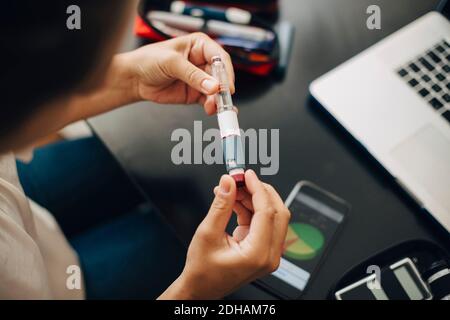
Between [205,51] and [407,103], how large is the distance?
315mm

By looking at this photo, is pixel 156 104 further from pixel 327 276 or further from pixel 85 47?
pixel 327 276

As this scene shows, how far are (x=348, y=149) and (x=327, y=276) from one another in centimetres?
19

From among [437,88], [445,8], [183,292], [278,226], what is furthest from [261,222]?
[445,8]

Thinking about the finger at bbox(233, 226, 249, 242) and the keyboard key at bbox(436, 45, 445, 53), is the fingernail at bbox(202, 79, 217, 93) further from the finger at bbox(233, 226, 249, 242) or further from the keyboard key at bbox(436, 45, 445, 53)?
the keyboard key at bbox(436, 45, 445, 53)

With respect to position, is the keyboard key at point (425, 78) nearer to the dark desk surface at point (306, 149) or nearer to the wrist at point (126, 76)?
the dark desk surface at point (306, 149)

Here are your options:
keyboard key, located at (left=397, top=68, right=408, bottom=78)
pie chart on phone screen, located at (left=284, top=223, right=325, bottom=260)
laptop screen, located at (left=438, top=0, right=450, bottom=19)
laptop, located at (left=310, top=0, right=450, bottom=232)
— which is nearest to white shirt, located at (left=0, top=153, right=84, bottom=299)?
pie chart on phone screen, located at (left=284, top=223, right=325, bottom=260)

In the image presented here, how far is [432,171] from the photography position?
595 mm

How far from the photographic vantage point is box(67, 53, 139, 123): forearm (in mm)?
654

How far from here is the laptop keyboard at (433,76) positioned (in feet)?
2.07

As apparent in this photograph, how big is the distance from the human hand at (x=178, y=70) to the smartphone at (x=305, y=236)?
187 millimetres

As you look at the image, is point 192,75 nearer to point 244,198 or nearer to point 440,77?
point 244,198

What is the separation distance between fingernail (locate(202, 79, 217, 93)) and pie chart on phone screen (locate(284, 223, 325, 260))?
220 mm

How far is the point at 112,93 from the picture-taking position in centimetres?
66
